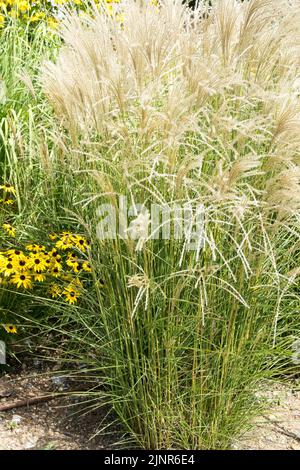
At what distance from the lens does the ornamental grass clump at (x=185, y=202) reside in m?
2.37

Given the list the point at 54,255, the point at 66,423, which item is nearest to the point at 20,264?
the point at 54,255

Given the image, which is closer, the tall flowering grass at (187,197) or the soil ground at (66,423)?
the tall flowering grass at (187,197)

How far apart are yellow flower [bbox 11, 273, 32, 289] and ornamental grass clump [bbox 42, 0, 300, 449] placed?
20.8 inches

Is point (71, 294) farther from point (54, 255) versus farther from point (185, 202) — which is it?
point (185, 202)

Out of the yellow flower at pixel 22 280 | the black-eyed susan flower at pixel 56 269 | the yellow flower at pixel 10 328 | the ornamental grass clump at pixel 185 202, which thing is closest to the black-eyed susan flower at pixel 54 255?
the black-eyed susan flower at pixel 56 269

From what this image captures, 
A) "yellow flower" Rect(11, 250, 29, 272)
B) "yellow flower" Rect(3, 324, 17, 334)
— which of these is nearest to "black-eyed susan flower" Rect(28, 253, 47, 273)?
"yellow flower" Rect(11, 250, 29, 272)

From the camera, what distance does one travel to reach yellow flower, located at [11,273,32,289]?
311 cm

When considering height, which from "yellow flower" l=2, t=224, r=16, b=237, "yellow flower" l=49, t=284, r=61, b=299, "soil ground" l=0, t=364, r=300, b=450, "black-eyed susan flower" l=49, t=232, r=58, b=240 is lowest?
"soil ground" l=0, t=364, r=300, b=450

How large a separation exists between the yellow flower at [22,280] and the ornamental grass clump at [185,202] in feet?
1.73

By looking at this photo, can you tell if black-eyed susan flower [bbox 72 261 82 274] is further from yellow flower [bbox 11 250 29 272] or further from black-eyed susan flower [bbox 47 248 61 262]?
yellow flower [bbox 11 250 29 272]

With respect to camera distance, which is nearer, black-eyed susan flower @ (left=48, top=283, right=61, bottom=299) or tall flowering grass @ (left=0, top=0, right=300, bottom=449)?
tall flowering grass @ (left=0, top=0, right=300, bottom=449)

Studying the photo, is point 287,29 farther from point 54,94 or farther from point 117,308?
point 117,308

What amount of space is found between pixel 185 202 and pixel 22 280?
1.02 m

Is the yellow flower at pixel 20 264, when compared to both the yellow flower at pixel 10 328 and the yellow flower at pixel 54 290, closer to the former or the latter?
the yellow flower at pixel 54 290
